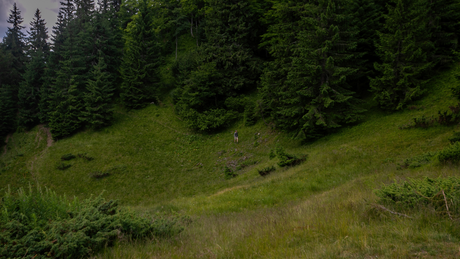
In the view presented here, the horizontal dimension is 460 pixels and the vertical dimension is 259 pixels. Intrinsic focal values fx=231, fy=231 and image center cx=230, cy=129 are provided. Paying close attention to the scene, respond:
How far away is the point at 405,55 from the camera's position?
17234 mm

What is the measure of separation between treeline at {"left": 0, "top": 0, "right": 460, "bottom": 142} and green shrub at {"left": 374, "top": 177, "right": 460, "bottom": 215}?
13.0 meters

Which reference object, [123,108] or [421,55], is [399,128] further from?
[123,108]

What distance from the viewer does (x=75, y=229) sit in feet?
13.1

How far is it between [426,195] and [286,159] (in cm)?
1024

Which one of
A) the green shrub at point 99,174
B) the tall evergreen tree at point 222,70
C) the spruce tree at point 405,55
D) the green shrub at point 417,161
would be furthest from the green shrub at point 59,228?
the tall evergreen tree at point 222,70

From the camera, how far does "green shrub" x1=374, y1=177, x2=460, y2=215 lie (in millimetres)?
3916

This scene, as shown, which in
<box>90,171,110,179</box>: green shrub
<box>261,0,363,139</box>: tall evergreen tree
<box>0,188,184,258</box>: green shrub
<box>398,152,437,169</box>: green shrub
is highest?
<box>261,0,363,139</box>: tall evergreen tree

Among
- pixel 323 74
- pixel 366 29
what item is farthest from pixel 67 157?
pixel 366 29

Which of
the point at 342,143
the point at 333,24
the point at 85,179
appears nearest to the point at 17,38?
the point at 85,179

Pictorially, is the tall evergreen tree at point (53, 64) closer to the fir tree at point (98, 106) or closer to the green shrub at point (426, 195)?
the fir tree at point (98, 106)

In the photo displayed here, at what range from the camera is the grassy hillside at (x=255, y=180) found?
3674 millimetres

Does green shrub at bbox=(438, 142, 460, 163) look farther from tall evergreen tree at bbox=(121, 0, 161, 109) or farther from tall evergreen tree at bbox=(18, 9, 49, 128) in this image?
tall evergreen tree at bbox=(18, 9, 49, 128)

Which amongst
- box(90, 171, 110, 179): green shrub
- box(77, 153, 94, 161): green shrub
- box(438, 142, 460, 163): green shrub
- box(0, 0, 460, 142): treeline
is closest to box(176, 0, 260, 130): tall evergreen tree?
box(0, 0, 460, 142): treeline

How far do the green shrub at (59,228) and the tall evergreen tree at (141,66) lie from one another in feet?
110
